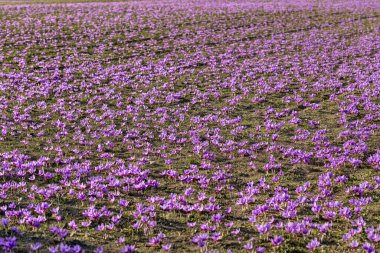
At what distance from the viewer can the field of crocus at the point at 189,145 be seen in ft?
28.3

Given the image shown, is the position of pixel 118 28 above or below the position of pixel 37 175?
above

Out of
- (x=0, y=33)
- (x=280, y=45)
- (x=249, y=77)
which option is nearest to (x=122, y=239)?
(x=249, y=77)

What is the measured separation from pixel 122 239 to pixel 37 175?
15.5ft

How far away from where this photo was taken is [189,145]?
14031mm

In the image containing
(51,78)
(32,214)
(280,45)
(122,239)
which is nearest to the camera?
(122,239)

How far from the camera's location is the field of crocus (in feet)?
28.3

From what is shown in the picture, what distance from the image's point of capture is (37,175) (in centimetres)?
1159

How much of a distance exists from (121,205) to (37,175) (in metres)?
3.33

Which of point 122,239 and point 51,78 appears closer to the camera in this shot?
point 122,239

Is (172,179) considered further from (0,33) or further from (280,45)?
(0,33)

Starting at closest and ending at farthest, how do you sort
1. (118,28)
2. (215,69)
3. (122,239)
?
1. (122,239)
2. (215,69)
3. (118,28)

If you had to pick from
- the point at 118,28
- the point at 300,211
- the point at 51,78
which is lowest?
the point at 300,211

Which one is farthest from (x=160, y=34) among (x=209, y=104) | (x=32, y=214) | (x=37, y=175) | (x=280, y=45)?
(x=32, y=214)

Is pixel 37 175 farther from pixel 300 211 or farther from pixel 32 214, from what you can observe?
pixel 300 211
